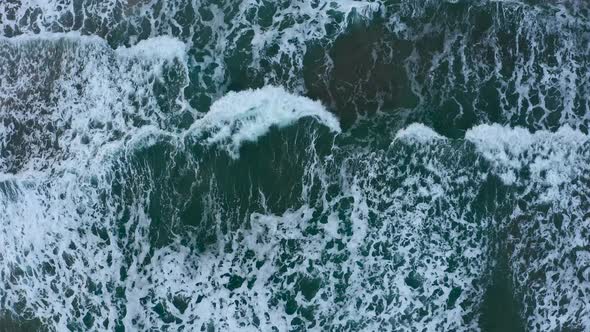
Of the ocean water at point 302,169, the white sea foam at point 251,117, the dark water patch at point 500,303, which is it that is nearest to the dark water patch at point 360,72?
the ocean water at point 302,169

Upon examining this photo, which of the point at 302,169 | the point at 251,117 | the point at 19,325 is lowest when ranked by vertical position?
the point at 19,325

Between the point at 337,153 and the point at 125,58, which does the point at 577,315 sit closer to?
the point at 337,153

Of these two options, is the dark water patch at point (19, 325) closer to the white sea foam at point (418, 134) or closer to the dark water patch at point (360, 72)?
the dark water patch at point (360, 72)

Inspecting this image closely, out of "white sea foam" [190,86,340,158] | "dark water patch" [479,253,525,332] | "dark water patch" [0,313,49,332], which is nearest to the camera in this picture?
"dark water patch" [479,253,525,332]

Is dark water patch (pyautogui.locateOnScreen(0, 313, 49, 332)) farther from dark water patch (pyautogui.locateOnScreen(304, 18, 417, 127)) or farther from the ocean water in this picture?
dark water patch (pyautogui.locateOnScreen(304, 18, 417, 127))

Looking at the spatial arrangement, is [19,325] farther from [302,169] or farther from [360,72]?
[360,72]

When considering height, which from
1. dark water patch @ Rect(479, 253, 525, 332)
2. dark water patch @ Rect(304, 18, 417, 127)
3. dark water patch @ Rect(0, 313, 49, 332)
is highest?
dark water patch @ Rect(304, 18, 417, 127)

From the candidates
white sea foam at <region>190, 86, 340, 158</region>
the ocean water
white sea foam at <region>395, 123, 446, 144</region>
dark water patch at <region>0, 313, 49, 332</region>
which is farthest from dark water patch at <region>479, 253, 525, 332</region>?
dark water patch at <region>0, 313, 49, 332</region>

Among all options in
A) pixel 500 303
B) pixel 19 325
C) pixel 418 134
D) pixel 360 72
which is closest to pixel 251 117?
pixel 360 72

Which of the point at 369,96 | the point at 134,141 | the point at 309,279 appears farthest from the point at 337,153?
the point at 134,141

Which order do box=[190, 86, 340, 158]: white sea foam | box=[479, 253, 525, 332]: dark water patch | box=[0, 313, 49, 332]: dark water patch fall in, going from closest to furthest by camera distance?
box=[479, 253, 525, 332]: dark water patch
box=[190, 86, 340, 158]: white sea foam
box=[0, 313, 49, 332]: dark water patch
